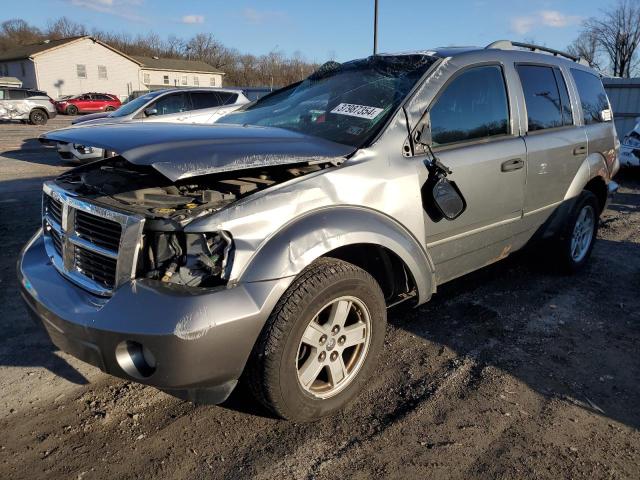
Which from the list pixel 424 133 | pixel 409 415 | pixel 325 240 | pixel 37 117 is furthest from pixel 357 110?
pixel 37 117

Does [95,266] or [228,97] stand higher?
[228,97]

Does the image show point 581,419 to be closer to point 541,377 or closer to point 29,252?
point 541,377

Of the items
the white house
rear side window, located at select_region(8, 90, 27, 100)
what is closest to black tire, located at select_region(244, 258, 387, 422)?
rear side window, located at select_region(8, 90, 27, 100)

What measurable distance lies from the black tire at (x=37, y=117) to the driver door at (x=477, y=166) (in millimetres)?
26819

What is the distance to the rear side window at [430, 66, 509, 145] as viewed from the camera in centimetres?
325

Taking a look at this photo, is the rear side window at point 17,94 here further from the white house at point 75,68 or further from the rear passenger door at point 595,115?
the rear passenger door at point 595,115

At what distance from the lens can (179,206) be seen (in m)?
2.44

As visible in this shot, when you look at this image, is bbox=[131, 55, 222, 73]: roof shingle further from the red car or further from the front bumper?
the front bumper

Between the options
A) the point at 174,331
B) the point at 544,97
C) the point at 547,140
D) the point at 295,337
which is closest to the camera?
the point at 174,331

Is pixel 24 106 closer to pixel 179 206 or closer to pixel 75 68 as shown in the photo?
pixel 75 68

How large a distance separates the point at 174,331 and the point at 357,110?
5.97ft

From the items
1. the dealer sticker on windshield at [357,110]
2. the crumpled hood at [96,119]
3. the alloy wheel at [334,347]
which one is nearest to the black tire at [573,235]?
the dealer sticker on windshield at [357,110]

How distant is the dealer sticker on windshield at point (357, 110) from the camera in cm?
312

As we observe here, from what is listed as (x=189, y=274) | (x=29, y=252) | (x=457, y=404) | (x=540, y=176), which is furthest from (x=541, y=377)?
(x=29, y=252)
